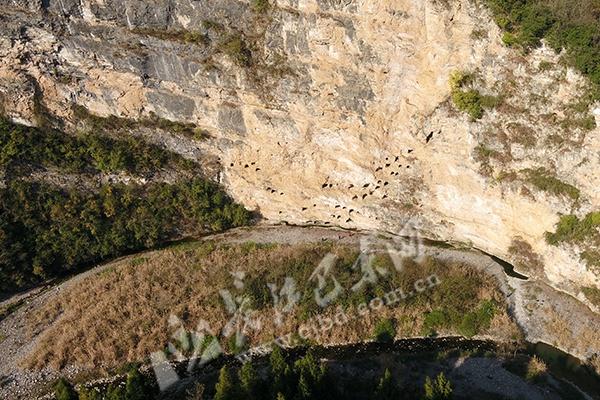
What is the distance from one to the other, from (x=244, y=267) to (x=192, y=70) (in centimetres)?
1173

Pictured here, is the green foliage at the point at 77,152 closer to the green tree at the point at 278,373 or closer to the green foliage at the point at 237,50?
the green foliage at the point at 237,50

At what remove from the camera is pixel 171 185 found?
35906 mm

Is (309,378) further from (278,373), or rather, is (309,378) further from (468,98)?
(468,98)

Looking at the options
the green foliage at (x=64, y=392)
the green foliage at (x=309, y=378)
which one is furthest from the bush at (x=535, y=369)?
the green foliage at (x=64, y=392)

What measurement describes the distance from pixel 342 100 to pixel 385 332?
12671 mm

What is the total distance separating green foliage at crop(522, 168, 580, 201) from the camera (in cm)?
2894

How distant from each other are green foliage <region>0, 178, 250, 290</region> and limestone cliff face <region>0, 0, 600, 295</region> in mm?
2480

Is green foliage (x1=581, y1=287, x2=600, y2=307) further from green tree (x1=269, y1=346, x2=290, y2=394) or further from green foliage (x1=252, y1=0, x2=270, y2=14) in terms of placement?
green foliage (x1=252, y1=0, x2=270, y2=14)

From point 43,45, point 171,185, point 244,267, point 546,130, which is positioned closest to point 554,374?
point 546,130

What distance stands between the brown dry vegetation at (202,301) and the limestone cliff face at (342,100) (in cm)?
364

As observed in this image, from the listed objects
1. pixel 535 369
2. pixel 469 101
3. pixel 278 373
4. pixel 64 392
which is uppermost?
pixel 469 101

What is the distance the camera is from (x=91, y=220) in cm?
3425

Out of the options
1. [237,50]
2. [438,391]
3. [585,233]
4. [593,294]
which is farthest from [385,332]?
[237,50]

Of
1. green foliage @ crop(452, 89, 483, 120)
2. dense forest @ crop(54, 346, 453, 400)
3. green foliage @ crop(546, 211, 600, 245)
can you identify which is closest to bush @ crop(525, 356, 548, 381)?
dense forest @ crop(54, 346, 453, 400)
